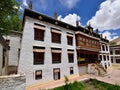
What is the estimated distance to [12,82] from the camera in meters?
10.2

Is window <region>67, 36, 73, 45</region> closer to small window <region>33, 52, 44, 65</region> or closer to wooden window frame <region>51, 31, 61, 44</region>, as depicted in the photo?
wooden window frame <region>51, 31, 61, 44</region>

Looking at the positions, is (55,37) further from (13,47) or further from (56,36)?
(13,47)

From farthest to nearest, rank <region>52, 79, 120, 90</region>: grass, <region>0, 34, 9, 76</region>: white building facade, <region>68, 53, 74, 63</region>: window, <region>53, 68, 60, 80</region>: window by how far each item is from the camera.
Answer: <region>68, 53, 74, 63</region>: window, <region>53, 68, 60, 80</region>: window, <region>52, 79, 120, 90</region>: grass, <region>0, 34, 9, 76</region>: white building facade

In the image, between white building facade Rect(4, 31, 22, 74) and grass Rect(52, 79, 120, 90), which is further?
white building facade Rect(4, 31, 22, 74)

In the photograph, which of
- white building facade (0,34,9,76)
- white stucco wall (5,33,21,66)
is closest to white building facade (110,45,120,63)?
white stucco wall (5,33,21,66)

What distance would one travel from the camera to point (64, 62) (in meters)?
20.0

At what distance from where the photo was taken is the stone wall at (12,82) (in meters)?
9.71

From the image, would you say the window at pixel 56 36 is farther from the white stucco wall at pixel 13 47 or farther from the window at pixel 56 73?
the white stucco wall at pixel 13 47

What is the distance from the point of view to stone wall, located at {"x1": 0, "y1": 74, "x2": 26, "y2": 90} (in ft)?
31.9

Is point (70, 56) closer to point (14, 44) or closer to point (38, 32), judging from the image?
point (38, 32)

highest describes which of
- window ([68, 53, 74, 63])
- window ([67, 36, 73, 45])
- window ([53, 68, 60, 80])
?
window ([67, 36, 73, 45])

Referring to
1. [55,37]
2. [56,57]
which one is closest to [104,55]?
[56,57]

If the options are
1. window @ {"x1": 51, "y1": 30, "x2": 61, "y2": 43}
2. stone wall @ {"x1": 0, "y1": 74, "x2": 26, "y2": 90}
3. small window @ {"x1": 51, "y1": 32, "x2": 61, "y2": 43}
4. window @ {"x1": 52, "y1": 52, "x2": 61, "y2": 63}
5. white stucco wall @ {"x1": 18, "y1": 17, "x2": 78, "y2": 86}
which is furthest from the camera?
small window @ {"x1": 51, "y1": 32, "x2": 61, "y2": 43}

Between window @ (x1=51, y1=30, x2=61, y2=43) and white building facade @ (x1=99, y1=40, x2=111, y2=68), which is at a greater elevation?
window @ (x1=51, y1=30, x2=61, y2=43)
